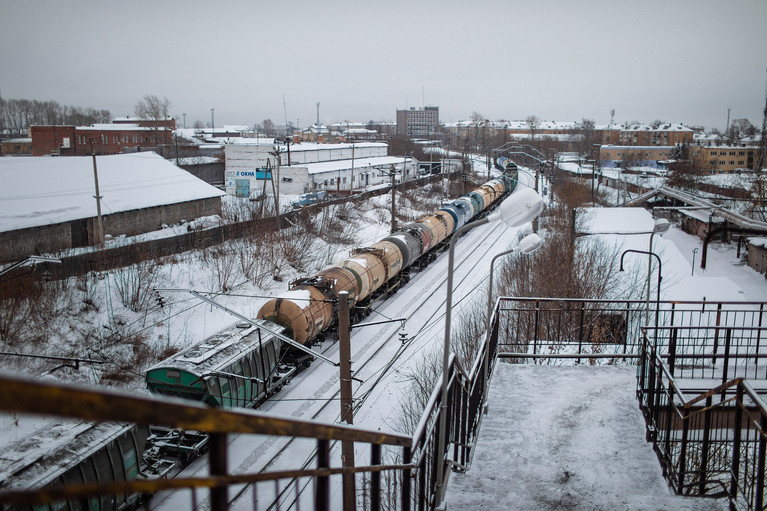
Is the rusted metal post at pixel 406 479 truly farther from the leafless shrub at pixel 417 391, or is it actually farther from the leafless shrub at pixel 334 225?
the leafless shrub at pixel 334 225

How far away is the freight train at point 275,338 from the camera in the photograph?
1256 cm

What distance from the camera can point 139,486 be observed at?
4.28ft

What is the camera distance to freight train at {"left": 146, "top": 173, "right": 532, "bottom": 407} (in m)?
12.6

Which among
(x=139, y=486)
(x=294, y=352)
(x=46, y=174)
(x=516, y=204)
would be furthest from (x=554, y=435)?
(x=46, y=174)

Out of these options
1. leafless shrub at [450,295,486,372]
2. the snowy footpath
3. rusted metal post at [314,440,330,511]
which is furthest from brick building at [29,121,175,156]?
rusted metal post at [314,440,330,511]

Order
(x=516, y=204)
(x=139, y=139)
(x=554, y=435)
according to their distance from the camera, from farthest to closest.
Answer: (x=139, y=139), (x=554, y=435), (x=516, y=204)

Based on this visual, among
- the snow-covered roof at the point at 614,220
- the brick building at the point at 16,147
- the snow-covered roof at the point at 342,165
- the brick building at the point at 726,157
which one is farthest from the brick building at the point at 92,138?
the brick building at the point at 726,157

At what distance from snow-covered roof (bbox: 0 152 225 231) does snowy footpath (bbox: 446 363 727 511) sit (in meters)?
25.0

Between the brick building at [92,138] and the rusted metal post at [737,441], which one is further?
the brick building at [92,138]

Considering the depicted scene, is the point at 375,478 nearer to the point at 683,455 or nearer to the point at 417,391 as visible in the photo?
the point at 683,455

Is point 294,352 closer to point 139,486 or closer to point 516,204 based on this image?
point 516,204

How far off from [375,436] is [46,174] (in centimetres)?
3516

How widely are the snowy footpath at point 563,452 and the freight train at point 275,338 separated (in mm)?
4928

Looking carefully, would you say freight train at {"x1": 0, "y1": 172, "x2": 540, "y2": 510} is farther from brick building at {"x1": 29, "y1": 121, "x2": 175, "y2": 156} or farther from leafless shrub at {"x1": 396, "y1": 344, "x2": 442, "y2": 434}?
brick building at {"x1": 29, "y1": 121, "x2": 175, "y2": 156}
